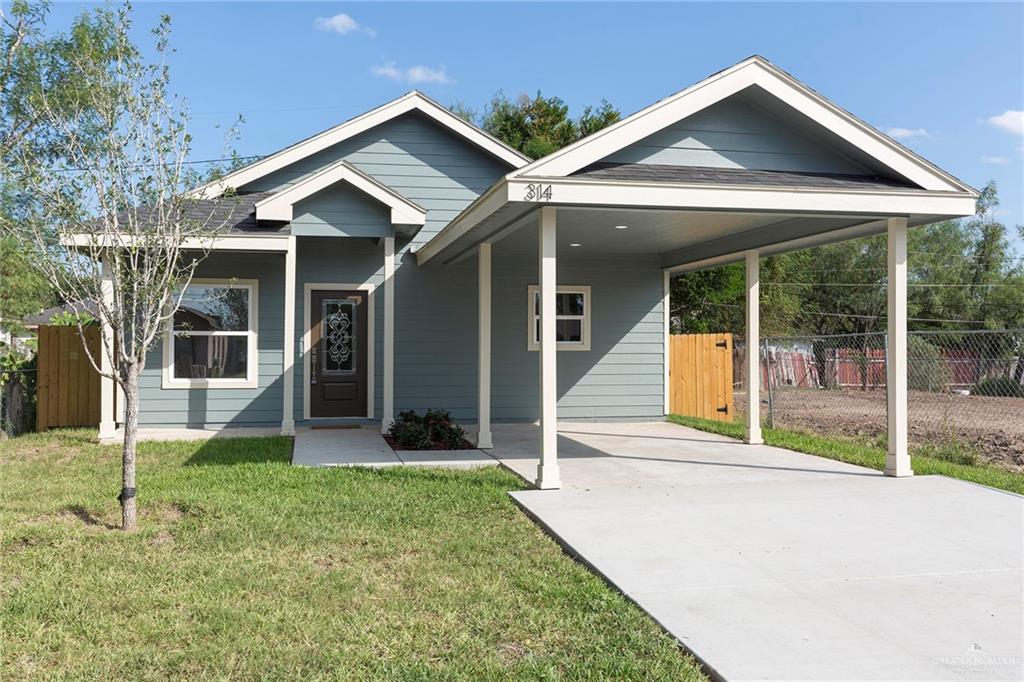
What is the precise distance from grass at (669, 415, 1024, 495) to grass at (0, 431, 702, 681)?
15.2ft

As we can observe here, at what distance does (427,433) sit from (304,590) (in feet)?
18.4

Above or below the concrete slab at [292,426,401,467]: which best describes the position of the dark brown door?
above

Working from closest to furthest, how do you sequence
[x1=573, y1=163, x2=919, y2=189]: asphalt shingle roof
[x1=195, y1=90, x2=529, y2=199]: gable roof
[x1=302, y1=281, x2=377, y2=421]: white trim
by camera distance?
[x1=573, y1=163, x2=919, y2=189]: asphalt shingle roof → [x1=195, y1=90, x2=529, y2=199]: gable roof → [x1=302, y1=281, x2=377, y2=421]: white trim

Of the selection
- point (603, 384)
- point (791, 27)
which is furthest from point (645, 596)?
point (791, 27)

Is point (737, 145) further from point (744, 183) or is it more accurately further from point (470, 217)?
point (470, 217)

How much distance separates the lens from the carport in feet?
24.1

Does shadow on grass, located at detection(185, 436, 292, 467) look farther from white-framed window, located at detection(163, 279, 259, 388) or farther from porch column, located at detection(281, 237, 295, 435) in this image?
white-framed window, located at detection(163, 279, 259, 388)

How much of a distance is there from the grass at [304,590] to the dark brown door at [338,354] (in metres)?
4.95

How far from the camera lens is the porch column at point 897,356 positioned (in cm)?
809

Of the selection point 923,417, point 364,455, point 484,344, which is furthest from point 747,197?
point 923,417

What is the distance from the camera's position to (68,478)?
8039mm

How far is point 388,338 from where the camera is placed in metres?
11.6

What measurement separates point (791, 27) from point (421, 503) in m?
11.2

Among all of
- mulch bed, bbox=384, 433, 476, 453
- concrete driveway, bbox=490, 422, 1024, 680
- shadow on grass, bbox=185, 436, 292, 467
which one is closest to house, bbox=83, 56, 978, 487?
mulch bed, bbox=384, 433, 476, 453
